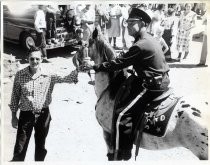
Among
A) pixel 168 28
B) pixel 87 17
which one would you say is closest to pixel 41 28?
pixel 87 17

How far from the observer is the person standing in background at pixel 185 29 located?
6039 mm

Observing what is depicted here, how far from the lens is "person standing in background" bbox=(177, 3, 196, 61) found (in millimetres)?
6039

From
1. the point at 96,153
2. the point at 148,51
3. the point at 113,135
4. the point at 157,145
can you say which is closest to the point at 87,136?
the point at 96,153

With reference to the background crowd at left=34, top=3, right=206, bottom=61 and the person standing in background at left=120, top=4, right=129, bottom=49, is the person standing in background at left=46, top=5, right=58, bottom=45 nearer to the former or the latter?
the background crowd at left=34, top=3, right=206, bottom=61

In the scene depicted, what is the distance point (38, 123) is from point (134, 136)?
138 centimetres

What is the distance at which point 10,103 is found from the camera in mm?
5805

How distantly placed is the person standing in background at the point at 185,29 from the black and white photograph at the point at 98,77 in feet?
0.05

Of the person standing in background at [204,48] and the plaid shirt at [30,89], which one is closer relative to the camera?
the plaid shirt at [30,89]

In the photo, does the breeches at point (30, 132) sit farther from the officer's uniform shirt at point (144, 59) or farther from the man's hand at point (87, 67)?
the officer's uniform shirt at point (144, 59)

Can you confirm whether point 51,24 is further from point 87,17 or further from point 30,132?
point 30,132

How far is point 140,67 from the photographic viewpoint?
536cm

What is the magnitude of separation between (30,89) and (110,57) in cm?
119

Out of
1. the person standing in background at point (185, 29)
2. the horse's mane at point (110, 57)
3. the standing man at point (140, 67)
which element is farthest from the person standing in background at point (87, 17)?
the person standing in background at point (185, 29)

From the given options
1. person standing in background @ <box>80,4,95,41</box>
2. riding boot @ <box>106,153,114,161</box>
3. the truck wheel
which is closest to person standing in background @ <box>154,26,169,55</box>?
person standing in background @ <box>80,4,95,41</box>
